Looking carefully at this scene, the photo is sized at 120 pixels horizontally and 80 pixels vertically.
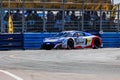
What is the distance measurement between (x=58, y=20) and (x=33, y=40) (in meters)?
3.01

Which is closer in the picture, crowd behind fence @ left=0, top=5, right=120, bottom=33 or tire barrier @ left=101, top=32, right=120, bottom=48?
crowd behind fence @ left=0, top=5, right=120, bottom=33

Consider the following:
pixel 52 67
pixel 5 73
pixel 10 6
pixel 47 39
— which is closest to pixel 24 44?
pixel 47 39

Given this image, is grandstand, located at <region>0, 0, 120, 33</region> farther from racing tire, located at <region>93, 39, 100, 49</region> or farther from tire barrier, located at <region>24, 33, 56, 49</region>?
racing tire, located at <region>93, 39, 100, 49</region>

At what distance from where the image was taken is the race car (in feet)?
102

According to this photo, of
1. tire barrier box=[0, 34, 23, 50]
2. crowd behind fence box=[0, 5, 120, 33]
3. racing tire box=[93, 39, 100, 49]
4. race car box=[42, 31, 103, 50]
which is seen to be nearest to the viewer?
race car box=[42, 31, 103, 50]

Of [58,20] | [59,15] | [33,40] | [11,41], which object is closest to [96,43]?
[58,20]

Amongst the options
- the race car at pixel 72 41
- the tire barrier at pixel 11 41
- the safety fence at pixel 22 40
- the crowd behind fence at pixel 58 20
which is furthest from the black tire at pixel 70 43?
the tire barrier at pixel 11 41

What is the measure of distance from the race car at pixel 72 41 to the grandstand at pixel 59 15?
1.86 meters

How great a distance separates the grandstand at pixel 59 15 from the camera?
33.3m

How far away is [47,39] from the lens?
31.4 metres

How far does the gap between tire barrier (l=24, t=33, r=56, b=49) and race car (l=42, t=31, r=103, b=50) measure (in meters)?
1.07

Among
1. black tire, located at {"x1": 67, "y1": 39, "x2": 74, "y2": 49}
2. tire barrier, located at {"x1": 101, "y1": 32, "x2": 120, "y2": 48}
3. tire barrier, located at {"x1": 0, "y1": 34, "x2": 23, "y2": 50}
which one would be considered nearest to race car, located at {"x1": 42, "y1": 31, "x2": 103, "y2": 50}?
black tire, located at {"x1": 67, "y1": 39, "x2": 74, "y2": 49}

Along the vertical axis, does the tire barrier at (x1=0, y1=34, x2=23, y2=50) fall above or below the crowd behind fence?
below

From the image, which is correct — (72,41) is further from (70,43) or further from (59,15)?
(59,15)
